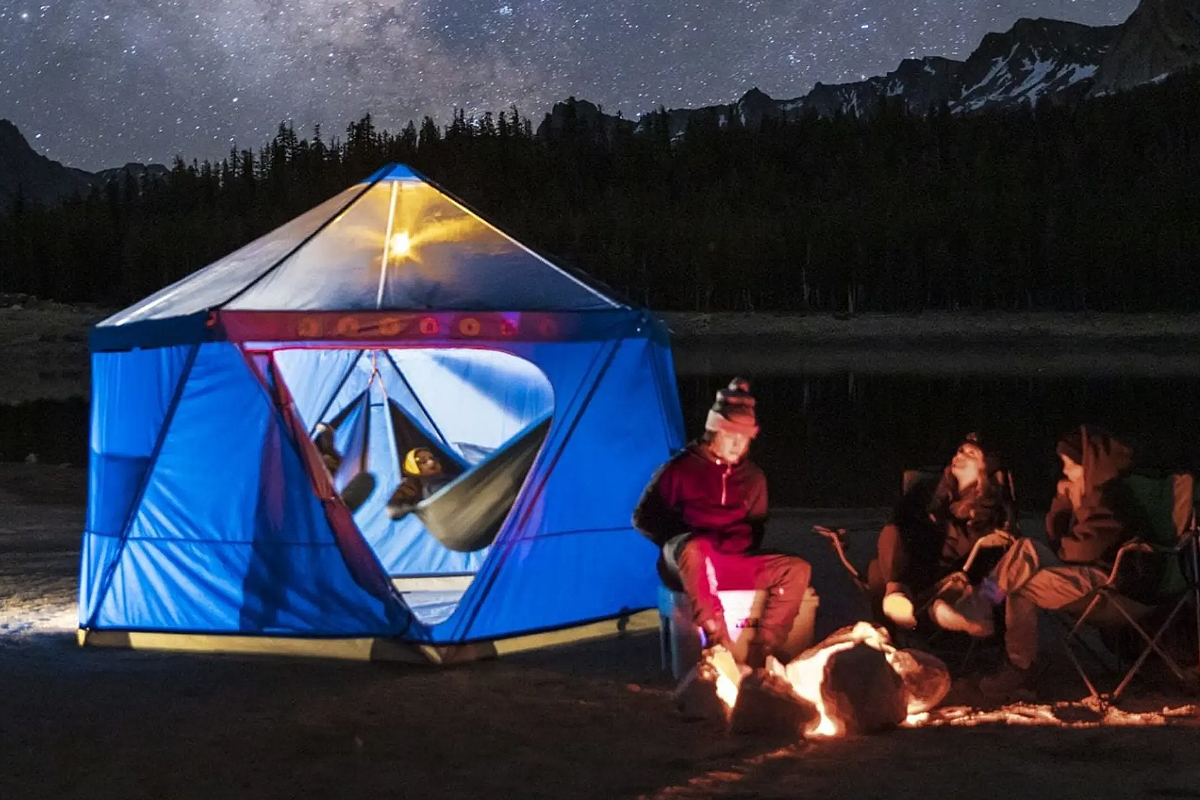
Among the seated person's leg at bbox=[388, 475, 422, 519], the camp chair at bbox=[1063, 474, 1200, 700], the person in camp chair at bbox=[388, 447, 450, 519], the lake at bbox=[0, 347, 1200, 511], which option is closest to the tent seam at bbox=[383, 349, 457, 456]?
the person in camp chair at bbox=[388, 447, 450, 519]

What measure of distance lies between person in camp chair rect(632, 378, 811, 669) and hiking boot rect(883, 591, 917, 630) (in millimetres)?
546

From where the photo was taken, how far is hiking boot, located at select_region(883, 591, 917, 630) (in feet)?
19.9

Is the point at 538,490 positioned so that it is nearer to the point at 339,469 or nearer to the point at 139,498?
the point at 139,498

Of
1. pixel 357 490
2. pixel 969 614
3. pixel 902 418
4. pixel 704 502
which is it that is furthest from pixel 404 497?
pixel 902 418

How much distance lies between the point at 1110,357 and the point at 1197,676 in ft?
190

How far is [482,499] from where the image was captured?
885 centimetres

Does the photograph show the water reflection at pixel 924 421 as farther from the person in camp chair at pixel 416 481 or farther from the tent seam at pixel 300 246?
the tent seam at pixel 300 246

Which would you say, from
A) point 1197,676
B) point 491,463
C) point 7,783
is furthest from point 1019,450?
point 7,783

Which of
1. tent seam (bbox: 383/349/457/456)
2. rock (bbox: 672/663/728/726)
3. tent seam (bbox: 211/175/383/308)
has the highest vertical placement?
tent seam (bbox: 211/175/383/308)

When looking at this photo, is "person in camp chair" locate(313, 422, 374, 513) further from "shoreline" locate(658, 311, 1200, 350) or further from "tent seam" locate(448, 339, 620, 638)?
"shoreline" locate(658, 311, 1200, 350)

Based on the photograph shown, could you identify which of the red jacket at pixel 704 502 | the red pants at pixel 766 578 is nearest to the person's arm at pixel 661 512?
the red jacket at pixel 704 502

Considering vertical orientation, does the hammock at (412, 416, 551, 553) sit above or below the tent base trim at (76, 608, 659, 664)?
above

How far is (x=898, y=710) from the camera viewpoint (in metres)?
5.31

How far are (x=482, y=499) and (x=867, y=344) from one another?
218ft
